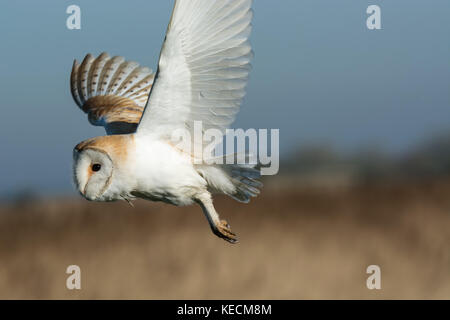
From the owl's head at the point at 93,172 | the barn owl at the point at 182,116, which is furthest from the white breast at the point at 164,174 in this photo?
the owl's head at the point at 93,172

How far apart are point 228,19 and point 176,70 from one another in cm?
28

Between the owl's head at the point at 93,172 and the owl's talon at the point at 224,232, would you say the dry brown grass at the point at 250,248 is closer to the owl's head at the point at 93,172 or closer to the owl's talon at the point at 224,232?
the owl's talon at the point at 224,232

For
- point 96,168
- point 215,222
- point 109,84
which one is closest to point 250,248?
point 109,84

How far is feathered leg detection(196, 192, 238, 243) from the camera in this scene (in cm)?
238

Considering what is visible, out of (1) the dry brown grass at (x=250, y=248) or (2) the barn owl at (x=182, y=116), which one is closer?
(2) the barn owl at (x=182, y=116)

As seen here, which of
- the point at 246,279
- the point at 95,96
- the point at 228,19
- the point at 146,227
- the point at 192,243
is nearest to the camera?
the point at 228,19

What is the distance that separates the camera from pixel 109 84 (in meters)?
3.75

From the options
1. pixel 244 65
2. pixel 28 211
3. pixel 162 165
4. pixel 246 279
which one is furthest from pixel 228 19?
pixel 28 211

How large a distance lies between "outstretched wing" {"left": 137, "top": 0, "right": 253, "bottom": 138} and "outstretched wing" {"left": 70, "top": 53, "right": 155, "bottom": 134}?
3.74 ft

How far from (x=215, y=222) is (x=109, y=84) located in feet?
5.39

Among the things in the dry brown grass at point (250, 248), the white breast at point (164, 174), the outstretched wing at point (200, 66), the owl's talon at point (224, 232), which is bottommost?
the dry brown grass at point (250, 248)

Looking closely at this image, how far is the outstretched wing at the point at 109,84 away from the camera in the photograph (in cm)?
363

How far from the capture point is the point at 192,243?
834cm

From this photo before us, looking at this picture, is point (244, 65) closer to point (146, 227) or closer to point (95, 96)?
point (95, 96)
